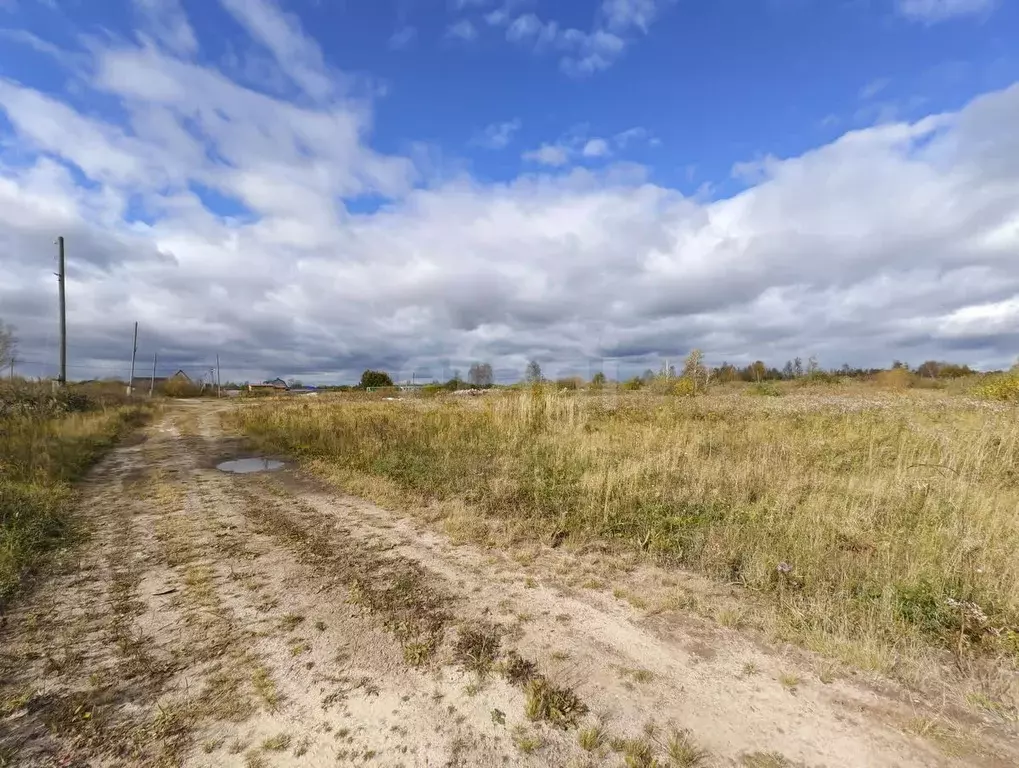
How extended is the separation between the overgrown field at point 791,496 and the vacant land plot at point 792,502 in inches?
0.9

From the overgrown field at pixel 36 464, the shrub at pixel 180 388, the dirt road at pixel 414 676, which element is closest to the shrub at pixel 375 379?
the shrub at pixel 180 388

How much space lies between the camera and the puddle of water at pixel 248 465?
967 cm

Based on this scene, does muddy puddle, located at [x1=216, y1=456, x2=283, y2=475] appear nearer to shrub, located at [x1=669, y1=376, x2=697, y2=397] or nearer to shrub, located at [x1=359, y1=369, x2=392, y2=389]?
shrub, located at [x1=669, y1=376, x2=697, y2=397]

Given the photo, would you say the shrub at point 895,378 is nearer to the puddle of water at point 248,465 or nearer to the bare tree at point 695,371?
the bare tree at point 695,371

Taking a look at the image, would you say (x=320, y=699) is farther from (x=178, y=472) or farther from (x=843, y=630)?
(x=178, y=472)

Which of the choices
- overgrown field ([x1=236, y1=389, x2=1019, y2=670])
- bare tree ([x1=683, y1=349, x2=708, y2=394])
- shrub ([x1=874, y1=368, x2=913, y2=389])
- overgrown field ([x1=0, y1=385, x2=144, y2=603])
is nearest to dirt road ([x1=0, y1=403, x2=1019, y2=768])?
overgrown field ([x1=0, y1=385, x2=144, y2=603])

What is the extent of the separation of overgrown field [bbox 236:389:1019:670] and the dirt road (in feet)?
2.30

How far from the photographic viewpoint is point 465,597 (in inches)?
158

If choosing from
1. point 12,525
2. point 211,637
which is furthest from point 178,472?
point 211,637

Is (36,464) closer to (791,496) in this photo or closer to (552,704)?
(552,704)

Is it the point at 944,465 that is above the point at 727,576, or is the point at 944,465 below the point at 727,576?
above

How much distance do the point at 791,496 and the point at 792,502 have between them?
0.80 feet

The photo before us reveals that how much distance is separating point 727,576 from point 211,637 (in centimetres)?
433

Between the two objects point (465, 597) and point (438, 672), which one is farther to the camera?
point (465, 597)
